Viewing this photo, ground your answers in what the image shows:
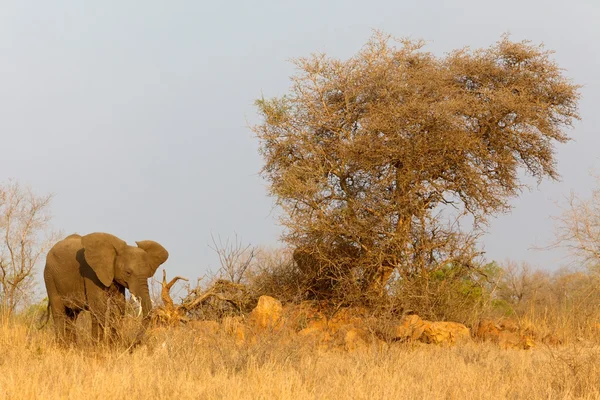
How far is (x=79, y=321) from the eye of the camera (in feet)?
46.9

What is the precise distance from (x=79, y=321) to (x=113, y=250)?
6.70 feet

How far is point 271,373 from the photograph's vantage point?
830 cm

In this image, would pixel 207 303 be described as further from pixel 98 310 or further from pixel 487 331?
pixel 487 331

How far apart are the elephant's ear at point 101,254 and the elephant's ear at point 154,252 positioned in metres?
0.78

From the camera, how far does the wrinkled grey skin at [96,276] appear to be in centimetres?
1304

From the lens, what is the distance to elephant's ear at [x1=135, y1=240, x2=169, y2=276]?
46.2 feet

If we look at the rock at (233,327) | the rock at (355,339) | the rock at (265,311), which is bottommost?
the rock at (355,339)

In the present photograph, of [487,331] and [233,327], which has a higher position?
[233,327]

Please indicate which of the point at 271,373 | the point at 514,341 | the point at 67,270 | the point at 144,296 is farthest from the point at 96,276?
the point at 514,341

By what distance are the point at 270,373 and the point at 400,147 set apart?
901cm

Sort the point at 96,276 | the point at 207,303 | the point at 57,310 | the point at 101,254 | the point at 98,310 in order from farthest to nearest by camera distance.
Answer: the point at 207,303 → the point at 57,310 → the point at 96,276 → the point at 101,254 → the point at 98,310

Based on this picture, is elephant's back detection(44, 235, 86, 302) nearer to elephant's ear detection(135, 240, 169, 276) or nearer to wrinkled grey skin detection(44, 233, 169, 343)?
wrinkled grey skin detection(44, 233, 169, 343)

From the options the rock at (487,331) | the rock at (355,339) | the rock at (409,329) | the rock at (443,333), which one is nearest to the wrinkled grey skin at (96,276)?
the rock at (355,339)

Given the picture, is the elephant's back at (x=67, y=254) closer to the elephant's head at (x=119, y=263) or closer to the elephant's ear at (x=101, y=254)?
the elephant's ear at (x=101, y=254)
